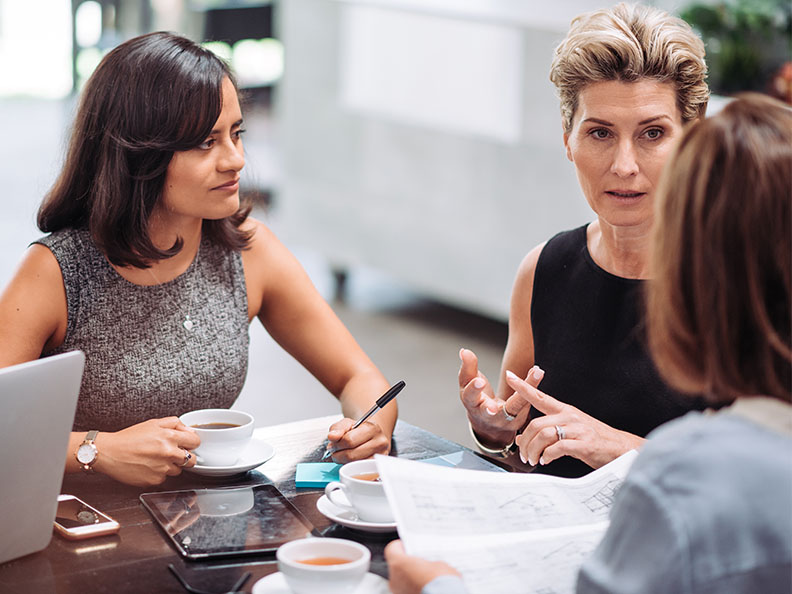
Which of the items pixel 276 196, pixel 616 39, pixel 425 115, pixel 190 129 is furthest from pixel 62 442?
pixel 276 196

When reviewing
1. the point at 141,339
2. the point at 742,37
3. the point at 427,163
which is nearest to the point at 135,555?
the point at 141,339

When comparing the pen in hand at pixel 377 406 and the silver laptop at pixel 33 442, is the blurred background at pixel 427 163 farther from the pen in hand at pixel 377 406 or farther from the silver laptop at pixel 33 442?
the silver laptop at pixel 33 442

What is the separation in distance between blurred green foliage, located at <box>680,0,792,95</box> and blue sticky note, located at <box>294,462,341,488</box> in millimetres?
2905

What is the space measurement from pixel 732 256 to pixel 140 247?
111cm

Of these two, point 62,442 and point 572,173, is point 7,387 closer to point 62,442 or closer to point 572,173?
point 62,442

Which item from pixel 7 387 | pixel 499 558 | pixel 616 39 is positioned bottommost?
pixel 499 558

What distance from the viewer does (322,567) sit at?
3.60 feet

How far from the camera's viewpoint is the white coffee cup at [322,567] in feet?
3.60

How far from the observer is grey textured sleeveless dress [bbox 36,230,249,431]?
1737 mm

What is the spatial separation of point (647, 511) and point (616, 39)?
0.99 m

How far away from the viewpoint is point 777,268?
2.97 ft

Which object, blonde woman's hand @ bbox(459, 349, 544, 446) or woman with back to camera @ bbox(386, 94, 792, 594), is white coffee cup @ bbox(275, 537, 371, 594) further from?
blonde woman's hand @ bbox(459, 349, 544, 446)

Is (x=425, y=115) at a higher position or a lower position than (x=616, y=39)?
lower

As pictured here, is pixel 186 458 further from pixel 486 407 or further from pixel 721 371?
pixel 721 371
